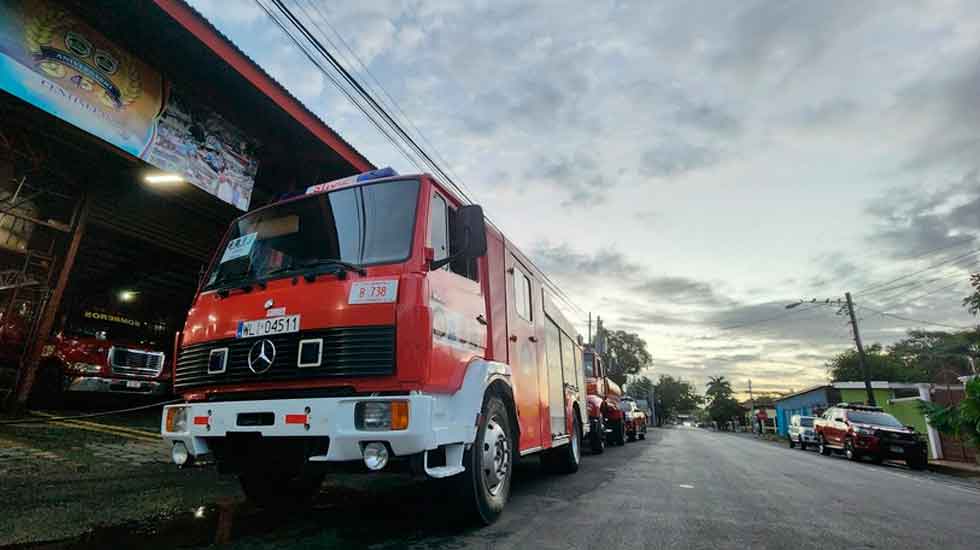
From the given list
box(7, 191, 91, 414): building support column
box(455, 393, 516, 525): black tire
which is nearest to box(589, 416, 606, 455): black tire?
box(455, 393, 516, 525): black tire

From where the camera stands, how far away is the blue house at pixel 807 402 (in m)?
38.2

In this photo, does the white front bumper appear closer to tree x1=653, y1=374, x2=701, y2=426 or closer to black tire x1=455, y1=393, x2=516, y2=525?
black tire x1=455, y1=393, x2=516, y2=525

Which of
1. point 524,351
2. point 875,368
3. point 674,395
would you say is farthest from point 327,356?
point 674,395

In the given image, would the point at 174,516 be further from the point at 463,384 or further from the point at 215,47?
the point at 215,47

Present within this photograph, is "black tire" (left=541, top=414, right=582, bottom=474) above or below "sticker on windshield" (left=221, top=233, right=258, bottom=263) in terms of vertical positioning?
below

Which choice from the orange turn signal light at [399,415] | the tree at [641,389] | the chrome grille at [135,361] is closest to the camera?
the orange turn signal light at [399,415]

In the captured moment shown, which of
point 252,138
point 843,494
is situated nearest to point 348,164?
point 252,138

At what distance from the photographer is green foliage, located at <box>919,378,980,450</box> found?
10570 mm

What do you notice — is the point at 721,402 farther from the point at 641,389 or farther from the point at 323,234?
the point at 323,234

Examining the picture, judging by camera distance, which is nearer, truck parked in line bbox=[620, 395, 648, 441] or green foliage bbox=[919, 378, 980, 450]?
green foliage bbox=[919, 378, 980, 450]

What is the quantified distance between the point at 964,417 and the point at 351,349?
551 inches

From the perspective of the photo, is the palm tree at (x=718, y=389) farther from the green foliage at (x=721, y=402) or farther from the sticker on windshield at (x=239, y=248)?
the sticker on windshield at (x=239, y=248)

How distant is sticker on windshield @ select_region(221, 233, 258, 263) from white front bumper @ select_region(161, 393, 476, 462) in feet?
4.24

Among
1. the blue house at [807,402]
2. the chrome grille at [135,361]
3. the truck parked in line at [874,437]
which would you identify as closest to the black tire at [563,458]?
the chrome grille at [135,361]
